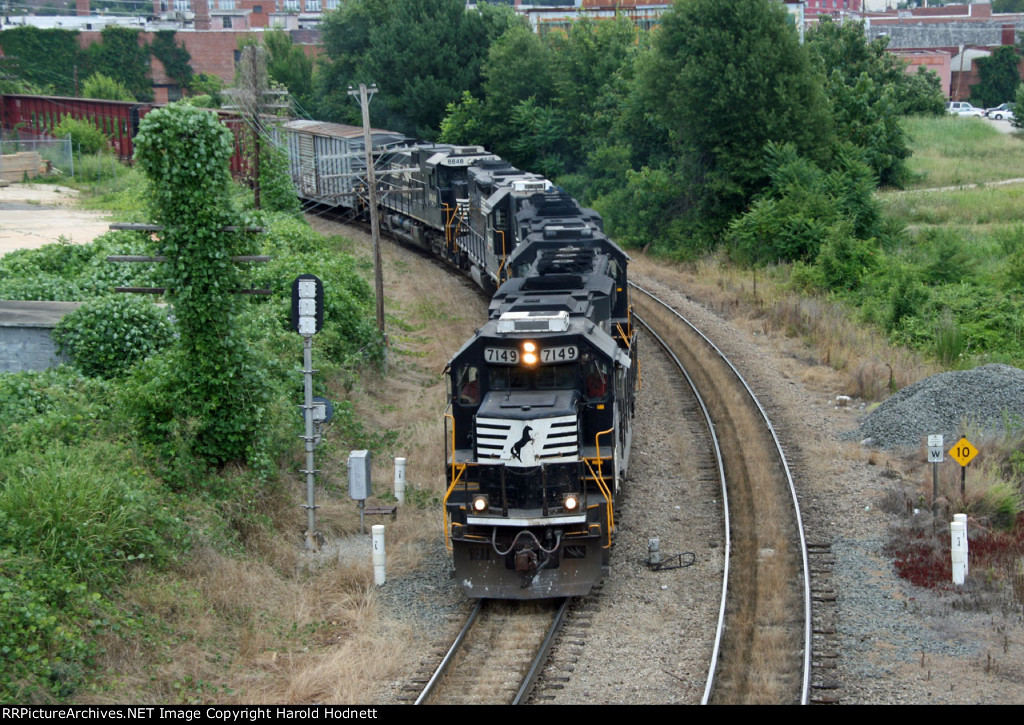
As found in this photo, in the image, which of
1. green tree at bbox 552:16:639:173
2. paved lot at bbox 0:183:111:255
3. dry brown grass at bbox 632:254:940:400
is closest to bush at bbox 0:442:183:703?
dry brown grass at bbox 632:254:940:400

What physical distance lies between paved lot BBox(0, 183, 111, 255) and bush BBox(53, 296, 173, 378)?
44.9 ft

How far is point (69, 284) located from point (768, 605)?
52.1 ft

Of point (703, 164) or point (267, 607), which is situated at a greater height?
point (703, 164)

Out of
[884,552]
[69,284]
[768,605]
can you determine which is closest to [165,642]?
[768,605]

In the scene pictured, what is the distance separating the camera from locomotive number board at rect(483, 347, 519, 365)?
14.1 m

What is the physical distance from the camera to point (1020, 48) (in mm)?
98625

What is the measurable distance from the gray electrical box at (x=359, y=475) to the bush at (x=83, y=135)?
46.8 meters

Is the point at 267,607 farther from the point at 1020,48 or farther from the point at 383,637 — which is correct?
the point at 1020,48

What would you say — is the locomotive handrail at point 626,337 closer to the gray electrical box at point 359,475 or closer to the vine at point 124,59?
the gray electrical box at point 359,475

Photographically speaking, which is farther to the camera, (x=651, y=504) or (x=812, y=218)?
(x=812, y=218)

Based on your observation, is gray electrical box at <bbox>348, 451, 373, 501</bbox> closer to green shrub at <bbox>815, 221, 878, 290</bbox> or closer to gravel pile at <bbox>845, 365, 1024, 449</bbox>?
gravel pile at <bbox>845, 365, 1024, 449</bbox>

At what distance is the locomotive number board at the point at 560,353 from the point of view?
45.9 feet

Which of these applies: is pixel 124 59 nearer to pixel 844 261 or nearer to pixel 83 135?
pixel 83 135

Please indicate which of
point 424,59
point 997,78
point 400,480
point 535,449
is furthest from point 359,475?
point 997,78
